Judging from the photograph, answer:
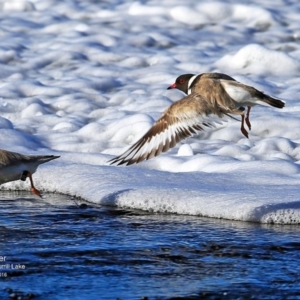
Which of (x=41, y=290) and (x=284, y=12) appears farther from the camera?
(x=284, y=12)

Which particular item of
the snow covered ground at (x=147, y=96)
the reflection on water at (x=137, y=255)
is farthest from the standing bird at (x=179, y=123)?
the reflection on water at (x=137, y=255)

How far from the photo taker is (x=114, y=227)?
5641 millimetres

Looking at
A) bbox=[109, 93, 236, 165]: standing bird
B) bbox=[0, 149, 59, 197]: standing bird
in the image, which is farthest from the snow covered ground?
bbox=[0, 149, 59, 197]: standing bird

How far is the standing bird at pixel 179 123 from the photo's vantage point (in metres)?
6.21

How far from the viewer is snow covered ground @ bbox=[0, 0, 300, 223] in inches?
256

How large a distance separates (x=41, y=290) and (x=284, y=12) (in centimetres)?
1046

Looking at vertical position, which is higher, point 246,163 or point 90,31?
point 90,31

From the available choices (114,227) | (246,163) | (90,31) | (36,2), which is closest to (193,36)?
(90,31)

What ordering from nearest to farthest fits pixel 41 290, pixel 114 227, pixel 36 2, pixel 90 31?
pixel 41 290 → pixel 114 227 → pixel 90 31 → pixel 36 2

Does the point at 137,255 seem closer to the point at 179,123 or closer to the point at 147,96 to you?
the point at 179,123

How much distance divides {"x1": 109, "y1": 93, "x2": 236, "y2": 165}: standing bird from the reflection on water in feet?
1.77

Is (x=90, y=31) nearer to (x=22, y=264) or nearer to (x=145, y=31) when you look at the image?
(x=145, y=31)

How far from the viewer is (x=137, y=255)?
4.88 meters

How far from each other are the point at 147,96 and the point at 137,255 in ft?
19.1
